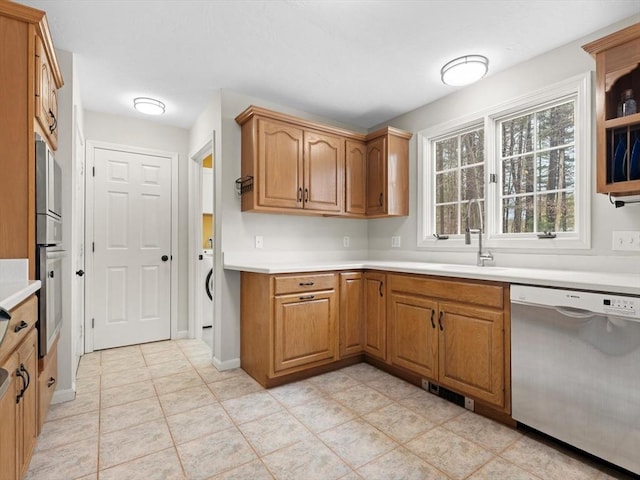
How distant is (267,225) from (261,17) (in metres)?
1.66

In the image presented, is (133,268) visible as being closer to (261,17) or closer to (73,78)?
(73,78)

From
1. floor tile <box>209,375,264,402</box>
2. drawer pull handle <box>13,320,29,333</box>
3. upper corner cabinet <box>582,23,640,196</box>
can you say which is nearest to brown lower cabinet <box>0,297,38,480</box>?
drawer pull handle <box>13,320,29,333</box>

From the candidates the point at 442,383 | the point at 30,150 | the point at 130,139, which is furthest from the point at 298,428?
the point at 130,139

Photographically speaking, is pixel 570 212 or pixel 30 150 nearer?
pixel 30 150

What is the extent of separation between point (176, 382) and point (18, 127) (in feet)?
6.44

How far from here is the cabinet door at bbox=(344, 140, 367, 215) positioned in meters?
3.38

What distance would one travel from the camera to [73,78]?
95.3 inches

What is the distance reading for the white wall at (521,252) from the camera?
206 cm

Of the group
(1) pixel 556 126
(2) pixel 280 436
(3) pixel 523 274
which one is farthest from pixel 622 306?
(2) pixel 280 436

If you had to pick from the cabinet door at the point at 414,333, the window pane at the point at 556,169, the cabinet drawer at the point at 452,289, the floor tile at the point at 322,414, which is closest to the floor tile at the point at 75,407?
the floor tile at the point at 322,414

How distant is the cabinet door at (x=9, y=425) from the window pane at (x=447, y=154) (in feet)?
10.7

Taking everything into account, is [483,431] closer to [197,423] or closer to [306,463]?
[306,463]

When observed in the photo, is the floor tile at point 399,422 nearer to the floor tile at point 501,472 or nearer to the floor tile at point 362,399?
the floor tile at point 362,399

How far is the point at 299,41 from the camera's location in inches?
90.0
